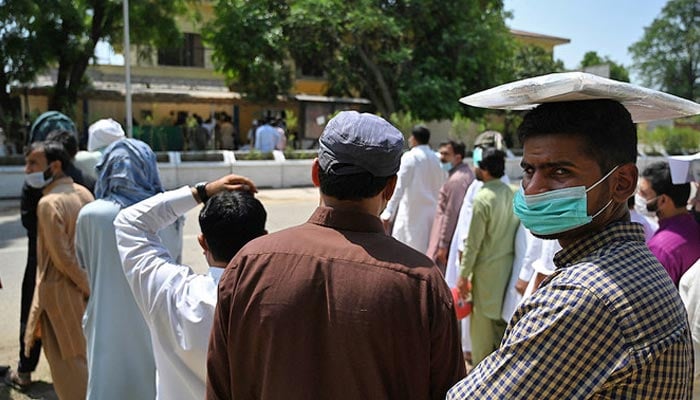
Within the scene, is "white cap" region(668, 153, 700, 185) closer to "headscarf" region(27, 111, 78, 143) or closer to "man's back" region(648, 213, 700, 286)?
"man's back" region(648, 213, 700, 286)

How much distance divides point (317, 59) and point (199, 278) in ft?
67.9

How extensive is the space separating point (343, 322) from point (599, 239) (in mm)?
628

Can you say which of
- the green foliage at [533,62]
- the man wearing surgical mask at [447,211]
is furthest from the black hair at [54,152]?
the green foliage at [533,62]

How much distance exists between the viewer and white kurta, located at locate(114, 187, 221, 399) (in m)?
1.94

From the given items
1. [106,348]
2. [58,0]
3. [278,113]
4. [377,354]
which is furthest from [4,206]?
[278,113]

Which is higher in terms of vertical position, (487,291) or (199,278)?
(199,278)

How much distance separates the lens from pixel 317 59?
22.0 metres

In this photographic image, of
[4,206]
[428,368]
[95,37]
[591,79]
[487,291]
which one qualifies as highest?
[95,37]

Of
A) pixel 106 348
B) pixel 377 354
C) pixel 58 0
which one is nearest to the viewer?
pixel 377 354

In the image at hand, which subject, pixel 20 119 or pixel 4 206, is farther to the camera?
pixel 20 119

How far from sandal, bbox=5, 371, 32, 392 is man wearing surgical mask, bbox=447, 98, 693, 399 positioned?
3.76 m

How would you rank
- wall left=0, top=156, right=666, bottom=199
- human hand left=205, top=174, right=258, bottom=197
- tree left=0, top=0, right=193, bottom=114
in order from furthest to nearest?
tree left=0, top=0, right=193, bottom=114 < wall left=0, top=156, right=666, bottom=199 < human hand left=205, top=174, right=258, bottom=197

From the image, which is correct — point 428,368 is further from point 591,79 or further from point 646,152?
point 646,152

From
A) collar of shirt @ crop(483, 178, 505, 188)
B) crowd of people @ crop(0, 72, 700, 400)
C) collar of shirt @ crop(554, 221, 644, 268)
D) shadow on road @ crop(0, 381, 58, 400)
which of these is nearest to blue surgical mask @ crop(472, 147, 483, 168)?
collar of shirt @ crop(483, 178, 505, 188)
